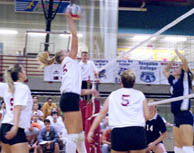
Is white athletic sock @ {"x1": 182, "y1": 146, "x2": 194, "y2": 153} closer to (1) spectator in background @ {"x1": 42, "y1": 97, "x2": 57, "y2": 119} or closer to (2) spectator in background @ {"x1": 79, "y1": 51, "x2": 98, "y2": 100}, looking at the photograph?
(2) spectator in background @ {"x1": 79, "y1": 51, "x2": 98, "y2": 100}

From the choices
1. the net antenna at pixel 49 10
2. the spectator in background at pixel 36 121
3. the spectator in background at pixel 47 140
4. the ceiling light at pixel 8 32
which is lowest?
the spectator in background at pixel 47 140

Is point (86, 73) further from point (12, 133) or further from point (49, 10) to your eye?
point (49, 10)

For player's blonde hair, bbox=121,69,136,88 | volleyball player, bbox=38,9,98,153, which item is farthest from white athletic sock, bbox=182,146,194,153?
player's blonde hair, bbox=121,69,136,88

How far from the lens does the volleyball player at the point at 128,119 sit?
342 cm

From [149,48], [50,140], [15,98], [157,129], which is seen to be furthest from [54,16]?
[15,98]

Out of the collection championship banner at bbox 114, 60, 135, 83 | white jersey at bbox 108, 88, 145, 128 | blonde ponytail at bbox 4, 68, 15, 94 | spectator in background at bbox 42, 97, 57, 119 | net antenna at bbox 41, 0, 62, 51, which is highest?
net antenna at bbox 41, 0, 62, 51

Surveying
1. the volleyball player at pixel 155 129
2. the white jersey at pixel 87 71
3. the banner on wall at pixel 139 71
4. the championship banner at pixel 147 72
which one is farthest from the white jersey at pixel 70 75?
the championship banner at pixel 147 72

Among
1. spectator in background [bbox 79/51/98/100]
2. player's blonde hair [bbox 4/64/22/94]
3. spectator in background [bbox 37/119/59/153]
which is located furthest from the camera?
spectator in background [bbox 37/119/59/153]

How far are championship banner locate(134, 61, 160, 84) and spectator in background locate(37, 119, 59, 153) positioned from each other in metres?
4.77

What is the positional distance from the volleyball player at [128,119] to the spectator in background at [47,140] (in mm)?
5060

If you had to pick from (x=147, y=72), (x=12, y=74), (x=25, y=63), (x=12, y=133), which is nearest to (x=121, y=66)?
(x=147, y=72)

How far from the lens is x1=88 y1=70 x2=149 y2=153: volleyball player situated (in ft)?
11.2

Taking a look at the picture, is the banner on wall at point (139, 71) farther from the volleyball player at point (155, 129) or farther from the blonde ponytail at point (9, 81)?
the blonde ponytail at point (9, 81)

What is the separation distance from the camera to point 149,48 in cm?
1731
